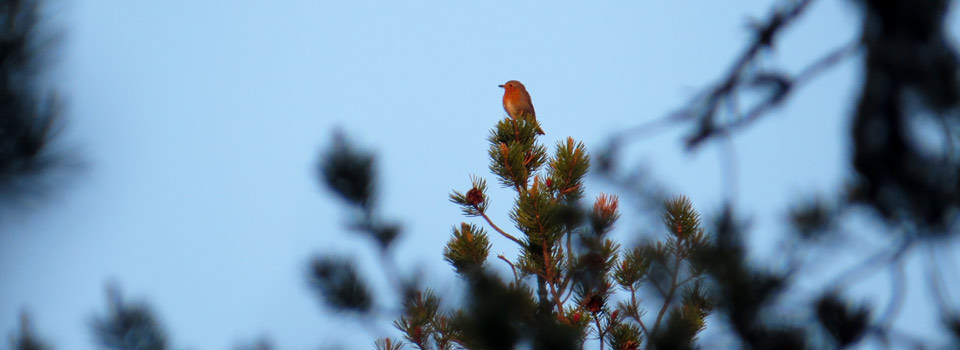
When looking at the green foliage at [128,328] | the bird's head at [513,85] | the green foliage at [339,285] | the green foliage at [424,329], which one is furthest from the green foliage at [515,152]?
the bird's head at [513,85]

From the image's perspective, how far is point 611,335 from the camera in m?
3.21

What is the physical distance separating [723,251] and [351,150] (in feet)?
2.80

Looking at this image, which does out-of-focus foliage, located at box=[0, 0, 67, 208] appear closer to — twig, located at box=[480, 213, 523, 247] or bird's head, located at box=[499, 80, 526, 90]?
twig, located at box=[480, 213, 523, 247]

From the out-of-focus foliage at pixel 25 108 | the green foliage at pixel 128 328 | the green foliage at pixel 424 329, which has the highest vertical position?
the green foliage at pixel 424 329

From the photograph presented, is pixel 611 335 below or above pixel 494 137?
below

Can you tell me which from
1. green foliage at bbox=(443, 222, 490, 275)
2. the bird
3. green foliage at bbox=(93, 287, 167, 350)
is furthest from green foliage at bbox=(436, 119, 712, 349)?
the bird

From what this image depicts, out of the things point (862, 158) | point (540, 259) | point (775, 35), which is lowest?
point (862, 158)

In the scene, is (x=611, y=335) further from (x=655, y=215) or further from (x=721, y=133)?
(x=721, y=133)

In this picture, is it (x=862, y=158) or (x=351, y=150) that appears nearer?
(x=862, y=158)

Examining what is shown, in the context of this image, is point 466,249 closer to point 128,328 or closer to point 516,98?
point 128,328

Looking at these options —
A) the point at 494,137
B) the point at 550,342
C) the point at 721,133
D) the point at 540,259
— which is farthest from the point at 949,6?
the point at 494,137

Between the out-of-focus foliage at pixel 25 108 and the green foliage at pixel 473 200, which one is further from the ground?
the green foliage at pixel 473 200

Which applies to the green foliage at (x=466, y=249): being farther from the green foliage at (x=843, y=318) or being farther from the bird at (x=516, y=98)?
the bird at (x=516, y=98)

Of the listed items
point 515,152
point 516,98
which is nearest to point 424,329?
point 515,152
